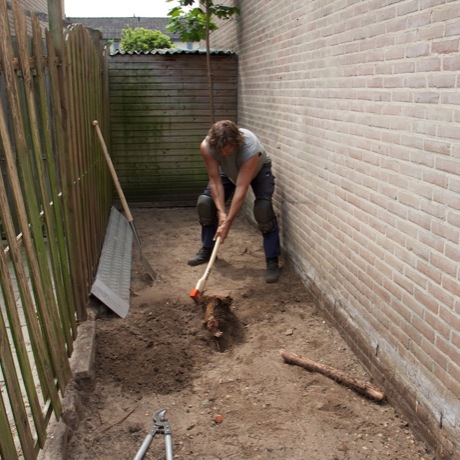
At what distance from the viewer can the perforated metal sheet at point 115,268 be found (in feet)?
15.5

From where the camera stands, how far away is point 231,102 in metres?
8.84

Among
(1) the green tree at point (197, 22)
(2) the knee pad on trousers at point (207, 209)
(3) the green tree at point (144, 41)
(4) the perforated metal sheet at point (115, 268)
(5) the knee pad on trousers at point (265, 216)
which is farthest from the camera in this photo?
(3) the green tree at point (144, 41)

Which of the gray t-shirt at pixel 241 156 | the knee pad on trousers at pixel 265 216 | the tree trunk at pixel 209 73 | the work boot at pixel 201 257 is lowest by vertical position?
the work boot at pixel 201 257

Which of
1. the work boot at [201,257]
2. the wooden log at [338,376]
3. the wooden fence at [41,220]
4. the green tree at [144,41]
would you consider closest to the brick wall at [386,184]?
the wooden log at [338,376]

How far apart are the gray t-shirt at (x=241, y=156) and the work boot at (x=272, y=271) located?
965 mm

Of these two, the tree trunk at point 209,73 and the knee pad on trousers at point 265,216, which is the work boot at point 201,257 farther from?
the tree trunk at point 209,73

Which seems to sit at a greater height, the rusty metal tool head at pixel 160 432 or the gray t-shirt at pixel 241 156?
the gray t-shirt at pixel 241 156

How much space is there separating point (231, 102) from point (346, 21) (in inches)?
194

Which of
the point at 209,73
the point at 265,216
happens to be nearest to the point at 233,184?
the point at 265,216

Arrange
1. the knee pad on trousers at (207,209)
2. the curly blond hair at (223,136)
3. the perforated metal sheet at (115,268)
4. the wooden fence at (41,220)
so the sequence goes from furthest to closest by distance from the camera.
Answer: the knee pad on trousers at (207,209) → the curly blond hair at (223,136) → the perforated metal sheet at (115,268) → the wooden fence at (41,220)

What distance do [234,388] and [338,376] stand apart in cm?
71

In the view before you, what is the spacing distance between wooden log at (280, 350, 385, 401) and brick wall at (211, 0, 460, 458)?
0.10 m

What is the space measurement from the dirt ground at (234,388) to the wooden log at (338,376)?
0.13 feet

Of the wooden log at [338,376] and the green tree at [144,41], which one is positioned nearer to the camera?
the wooden log at [338,376]
